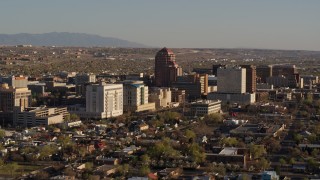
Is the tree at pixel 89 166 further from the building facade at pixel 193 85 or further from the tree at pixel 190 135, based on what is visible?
the building facade at pixel 193 85

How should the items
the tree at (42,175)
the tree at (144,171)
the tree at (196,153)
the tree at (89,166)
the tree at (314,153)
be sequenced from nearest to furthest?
the tree at (42,175) < the tree at (144,171) < the tree at (89,166) < the tree at (196,153) < the tree at (314,153)

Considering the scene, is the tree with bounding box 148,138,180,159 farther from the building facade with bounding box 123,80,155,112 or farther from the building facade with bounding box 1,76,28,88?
the building facade with bounding box 1,76,28,88

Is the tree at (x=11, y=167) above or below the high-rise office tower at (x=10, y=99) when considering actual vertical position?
below

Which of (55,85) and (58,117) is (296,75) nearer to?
(55,85)

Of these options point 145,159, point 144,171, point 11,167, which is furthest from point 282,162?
point 11,167

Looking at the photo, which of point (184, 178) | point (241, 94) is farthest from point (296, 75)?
point (184, 178)

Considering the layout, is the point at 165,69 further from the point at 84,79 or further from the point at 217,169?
the point at 217,169

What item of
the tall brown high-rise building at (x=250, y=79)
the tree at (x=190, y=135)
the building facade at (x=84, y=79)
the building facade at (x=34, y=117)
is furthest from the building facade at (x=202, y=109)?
the building facade at (x=84, y=79)
